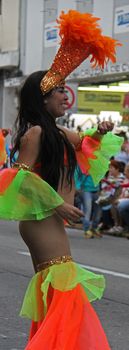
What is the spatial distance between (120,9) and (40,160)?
17.6 m

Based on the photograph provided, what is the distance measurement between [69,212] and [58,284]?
36 cm

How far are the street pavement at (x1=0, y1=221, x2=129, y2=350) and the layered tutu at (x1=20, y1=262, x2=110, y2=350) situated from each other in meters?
1.78

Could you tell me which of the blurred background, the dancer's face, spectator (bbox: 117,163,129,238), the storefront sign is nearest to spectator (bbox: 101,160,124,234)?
spectator (bbox: 117,163,129,238)

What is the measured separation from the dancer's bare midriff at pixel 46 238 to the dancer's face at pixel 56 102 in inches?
21.7

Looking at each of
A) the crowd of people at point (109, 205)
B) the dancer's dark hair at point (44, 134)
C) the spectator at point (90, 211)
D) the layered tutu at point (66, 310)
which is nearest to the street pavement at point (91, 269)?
the spectator at point (90, 211)

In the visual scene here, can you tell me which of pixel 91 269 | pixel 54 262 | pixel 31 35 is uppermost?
pixel 54 262

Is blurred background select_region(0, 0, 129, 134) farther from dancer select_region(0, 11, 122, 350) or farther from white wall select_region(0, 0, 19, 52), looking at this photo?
dancer select_region(0, 11, 122, 350)

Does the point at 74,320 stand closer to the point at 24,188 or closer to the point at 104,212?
the point at 24,188

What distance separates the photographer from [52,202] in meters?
3.84

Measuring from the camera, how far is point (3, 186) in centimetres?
391

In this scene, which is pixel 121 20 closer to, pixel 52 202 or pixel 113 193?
pixel 113 193

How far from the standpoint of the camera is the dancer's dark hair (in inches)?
157

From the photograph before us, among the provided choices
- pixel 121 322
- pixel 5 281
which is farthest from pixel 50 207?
pixel 5 281

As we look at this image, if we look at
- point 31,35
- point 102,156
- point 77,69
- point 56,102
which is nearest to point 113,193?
point 77,69
